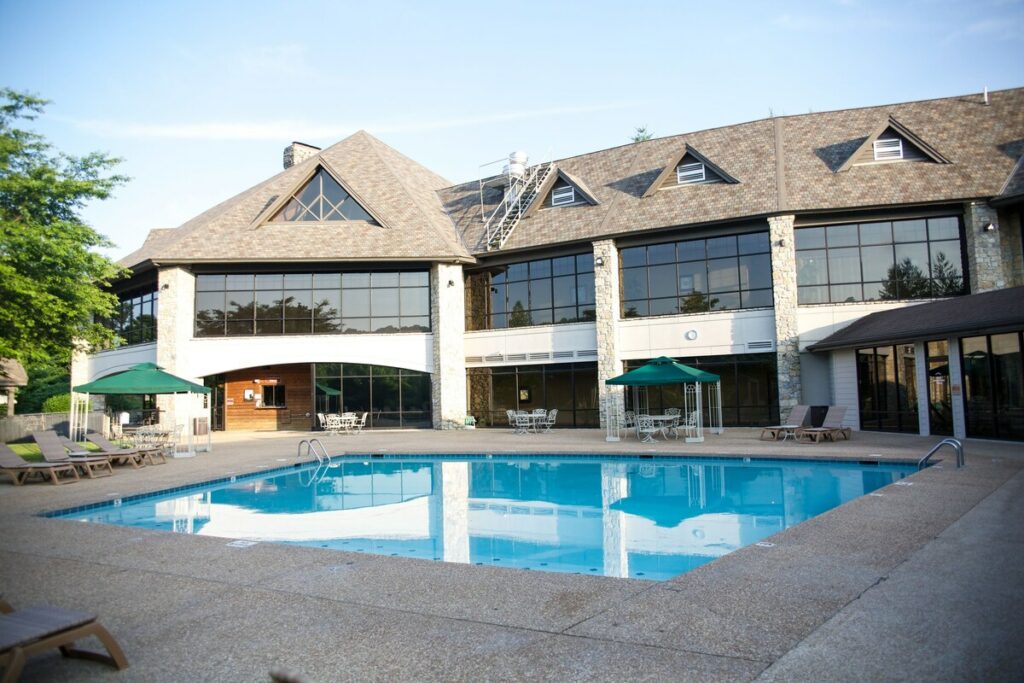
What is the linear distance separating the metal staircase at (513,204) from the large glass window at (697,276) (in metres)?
4.68

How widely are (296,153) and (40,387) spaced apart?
2248cm

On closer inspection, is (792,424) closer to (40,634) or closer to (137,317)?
(40,634)

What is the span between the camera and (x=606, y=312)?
22.8 meters

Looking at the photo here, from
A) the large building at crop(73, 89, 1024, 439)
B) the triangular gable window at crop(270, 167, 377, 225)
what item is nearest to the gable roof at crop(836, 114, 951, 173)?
the large building at crop(73, 89, 1024, 439)

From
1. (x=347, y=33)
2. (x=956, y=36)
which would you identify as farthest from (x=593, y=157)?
(x=956, y=36)

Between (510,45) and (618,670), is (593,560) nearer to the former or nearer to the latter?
(618,670)

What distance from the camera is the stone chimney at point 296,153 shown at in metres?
31.4

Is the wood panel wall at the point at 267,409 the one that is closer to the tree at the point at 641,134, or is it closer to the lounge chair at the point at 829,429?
the lounge chair at the point at 829,429

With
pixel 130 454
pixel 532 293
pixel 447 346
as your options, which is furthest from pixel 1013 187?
pixel 130 454

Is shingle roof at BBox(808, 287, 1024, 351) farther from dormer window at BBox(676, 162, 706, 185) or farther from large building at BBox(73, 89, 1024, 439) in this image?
dormer window at BBox(676, 162, 706, 185)

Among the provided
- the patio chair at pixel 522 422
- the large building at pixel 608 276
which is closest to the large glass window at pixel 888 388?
the large building at pixel 608 276

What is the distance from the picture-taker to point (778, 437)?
18.3 meters

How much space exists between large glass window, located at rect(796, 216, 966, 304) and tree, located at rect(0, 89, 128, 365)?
66.6 ft

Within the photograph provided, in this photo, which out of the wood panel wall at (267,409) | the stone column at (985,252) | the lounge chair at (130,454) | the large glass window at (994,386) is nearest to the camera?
the lounge chair at (130,454)
